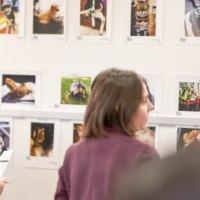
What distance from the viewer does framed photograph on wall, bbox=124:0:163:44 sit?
170 centimetres

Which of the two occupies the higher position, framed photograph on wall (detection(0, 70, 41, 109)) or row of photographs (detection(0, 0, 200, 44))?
row of photographs (detection(0, 0, 200, 44))

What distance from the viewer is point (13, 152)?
187 centimetres

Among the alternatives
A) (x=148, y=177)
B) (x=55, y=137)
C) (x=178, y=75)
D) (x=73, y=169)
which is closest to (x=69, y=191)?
(x=73, y=169)

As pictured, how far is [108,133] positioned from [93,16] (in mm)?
779

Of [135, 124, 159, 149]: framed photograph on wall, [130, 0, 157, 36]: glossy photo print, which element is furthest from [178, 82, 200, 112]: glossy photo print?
[130, 0, 157, 36]: glossy photo print

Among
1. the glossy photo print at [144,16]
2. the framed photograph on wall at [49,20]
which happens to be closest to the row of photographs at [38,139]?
the framed photograph on wall at [49,20]

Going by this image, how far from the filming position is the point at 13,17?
5.96 feet

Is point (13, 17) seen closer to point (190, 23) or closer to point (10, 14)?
point (10, 14)

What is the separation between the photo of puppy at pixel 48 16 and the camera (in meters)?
1.77

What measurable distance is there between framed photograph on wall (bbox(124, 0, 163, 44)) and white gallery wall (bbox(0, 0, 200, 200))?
0.02m

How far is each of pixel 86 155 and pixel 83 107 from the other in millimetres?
695

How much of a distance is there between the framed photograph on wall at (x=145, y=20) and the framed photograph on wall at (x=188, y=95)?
0.20 metres

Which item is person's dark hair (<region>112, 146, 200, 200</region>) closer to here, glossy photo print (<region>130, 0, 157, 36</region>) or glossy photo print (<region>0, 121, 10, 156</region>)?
glossy photo print (<region>130, 0, 157, 36</region>)

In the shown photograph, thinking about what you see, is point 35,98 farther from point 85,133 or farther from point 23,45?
point 85,133
